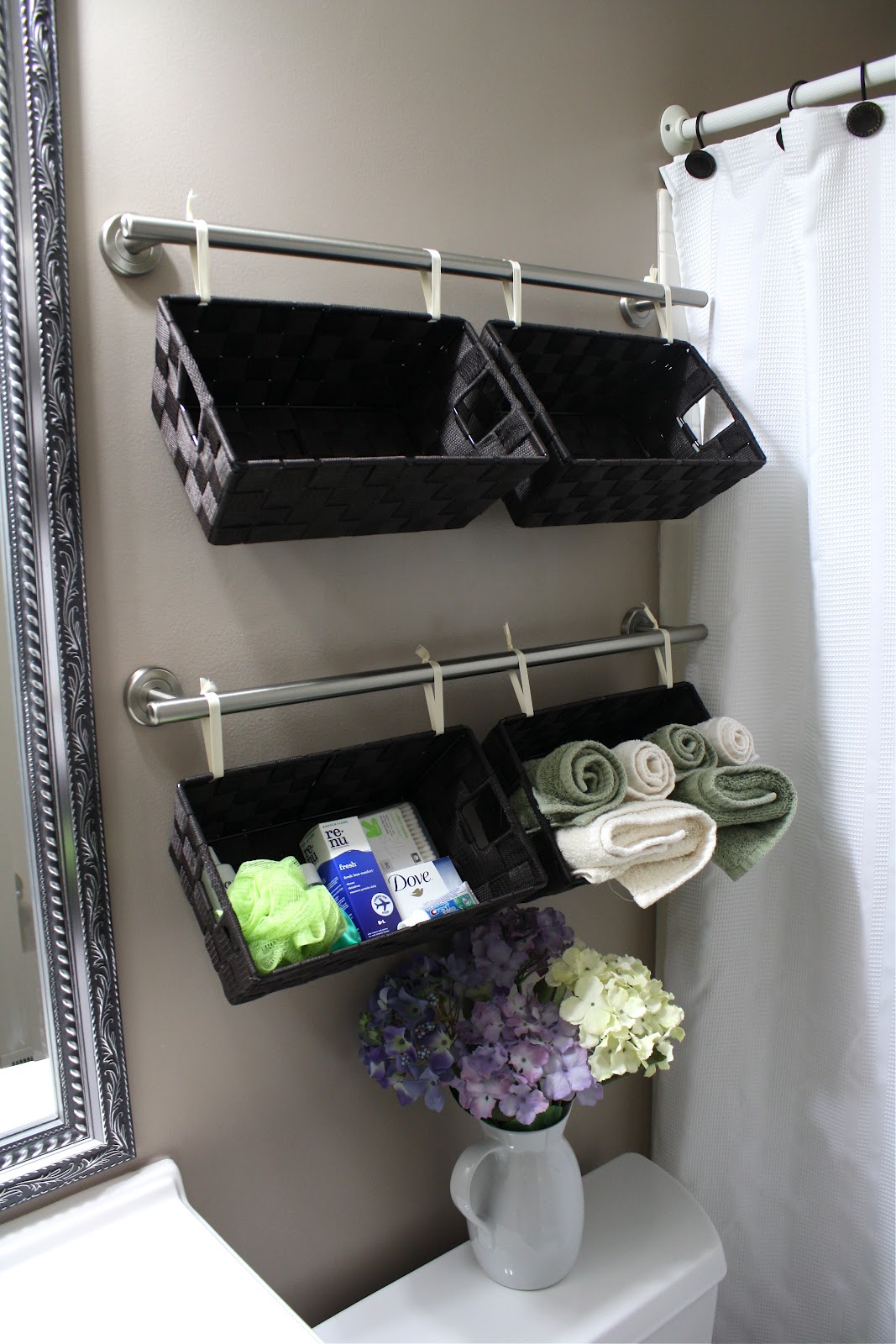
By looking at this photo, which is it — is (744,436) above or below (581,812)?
above

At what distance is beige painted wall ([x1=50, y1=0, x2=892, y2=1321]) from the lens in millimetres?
858

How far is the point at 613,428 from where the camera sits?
119cm

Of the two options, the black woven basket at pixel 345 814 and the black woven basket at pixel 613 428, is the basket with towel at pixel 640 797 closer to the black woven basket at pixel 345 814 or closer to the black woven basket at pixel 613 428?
the black woven basket at pixel 345 814

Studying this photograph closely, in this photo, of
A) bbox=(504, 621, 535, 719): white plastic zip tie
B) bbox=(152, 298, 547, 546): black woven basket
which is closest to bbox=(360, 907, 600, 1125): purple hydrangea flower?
bbox=(504, 621, 535, 719): white plastic zip tie

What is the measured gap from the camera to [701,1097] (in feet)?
4.21

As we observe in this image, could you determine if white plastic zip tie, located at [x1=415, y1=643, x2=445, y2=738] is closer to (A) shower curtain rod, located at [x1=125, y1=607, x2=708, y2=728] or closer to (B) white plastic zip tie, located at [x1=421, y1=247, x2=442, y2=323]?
(A) shower curtain rod, located at [x1=125, y1=607, x2=708, y2=728]

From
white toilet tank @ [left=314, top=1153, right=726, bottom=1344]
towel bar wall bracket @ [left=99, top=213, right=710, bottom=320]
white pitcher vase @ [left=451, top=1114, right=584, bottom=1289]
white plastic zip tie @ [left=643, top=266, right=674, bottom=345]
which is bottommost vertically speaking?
white toilet tank @ [left=314, top=1153, right=726, bottom=1344]

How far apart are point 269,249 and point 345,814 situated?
1.81 ft

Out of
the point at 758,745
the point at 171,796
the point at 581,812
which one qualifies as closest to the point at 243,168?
the point at 171,796

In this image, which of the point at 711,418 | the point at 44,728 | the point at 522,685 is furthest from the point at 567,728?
the point at 44,728

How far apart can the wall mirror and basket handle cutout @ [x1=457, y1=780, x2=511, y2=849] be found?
360 mm

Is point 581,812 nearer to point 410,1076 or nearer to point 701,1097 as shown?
point 410,1076

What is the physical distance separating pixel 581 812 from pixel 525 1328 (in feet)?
1.78

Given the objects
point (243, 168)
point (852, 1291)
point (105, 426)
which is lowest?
point (852, 1291)
